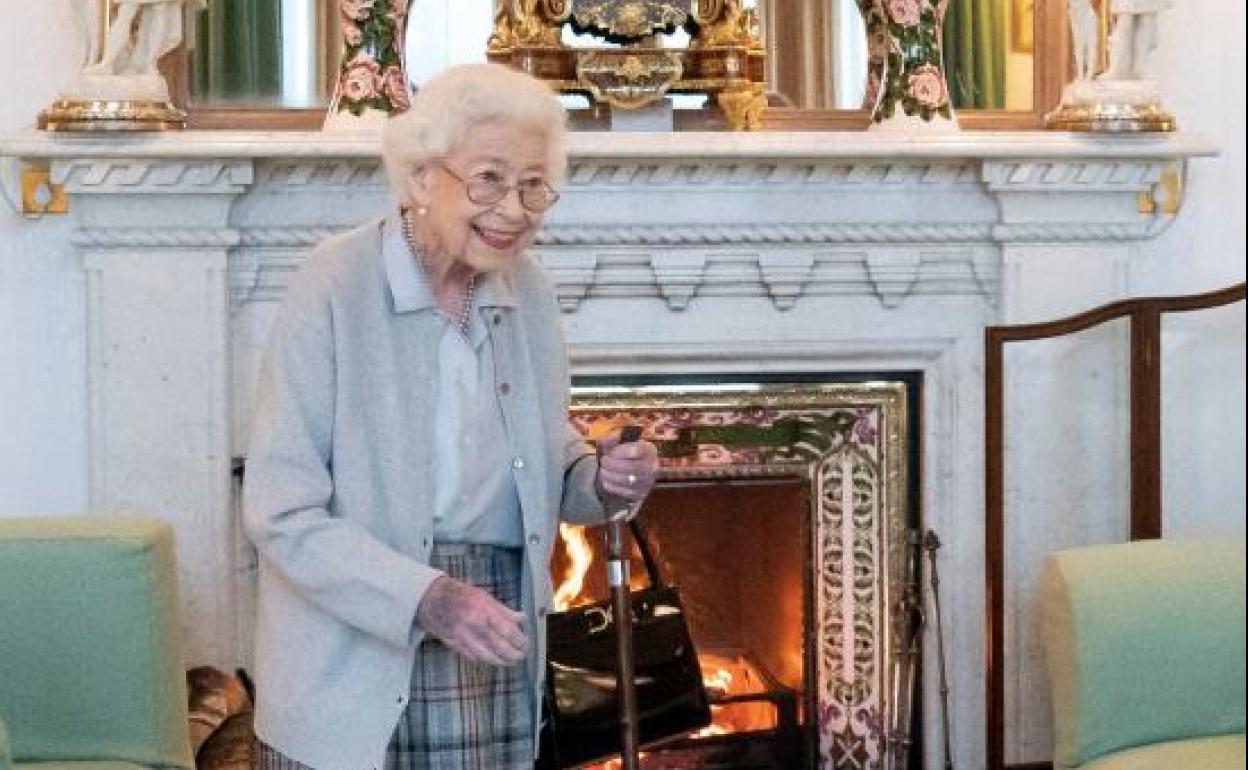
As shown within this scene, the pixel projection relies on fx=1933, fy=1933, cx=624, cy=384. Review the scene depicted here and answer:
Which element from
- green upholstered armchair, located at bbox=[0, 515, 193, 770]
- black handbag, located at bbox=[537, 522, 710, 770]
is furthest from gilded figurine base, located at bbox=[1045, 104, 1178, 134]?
green upholstered armchair, located at bbox=[0, 515, 193, 770]

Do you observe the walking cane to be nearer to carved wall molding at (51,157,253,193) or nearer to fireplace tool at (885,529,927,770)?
carved wall molding at (51,157,253,193)

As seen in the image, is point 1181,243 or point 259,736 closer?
point 259,736

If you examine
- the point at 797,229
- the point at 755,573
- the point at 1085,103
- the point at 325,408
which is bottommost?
the point at 755,573

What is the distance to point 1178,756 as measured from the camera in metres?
2.77

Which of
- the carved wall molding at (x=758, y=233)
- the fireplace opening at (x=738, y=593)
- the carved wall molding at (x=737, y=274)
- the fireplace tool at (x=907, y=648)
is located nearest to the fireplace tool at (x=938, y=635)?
the fireplace tool at (x=907, y=648)

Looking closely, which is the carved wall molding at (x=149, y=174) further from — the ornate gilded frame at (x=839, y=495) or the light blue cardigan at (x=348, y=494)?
the light blue cardigan at (x=348, y=494)

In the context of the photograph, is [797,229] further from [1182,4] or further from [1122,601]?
[1122,601]

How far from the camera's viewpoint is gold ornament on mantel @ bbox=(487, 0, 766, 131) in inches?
144

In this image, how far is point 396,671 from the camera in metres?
2.05

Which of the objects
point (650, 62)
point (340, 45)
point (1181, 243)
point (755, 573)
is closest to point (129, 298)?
point (340, 45)

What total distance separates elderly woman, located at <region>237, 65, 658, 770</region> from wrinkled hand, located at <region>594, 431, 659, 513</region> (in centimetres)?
6

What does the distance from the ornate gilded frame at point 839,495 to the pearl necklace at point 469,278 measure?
1.66 metres

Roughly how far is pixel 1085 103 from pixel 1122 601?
3.85 feet

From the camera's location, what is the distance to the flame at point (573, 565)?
394cm
